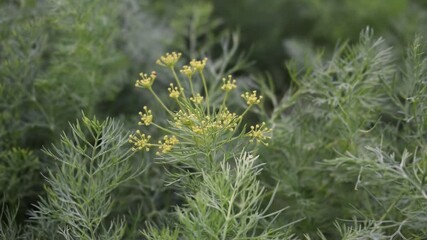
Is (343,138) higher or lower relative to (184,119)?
lower

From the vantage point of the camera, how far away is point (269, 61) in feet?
5.74

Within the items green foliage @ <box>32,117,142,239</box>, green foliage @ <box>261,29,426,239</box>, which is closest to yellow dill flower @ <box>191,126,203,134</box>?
green foliage @ <box>32,117,142,239</box>

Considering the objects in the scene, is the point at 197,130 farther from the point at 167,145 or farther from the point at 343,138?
the point at 343,138

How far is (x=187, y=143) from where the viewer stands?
83 cm

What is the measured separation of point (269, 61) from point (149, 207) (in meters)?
0.78

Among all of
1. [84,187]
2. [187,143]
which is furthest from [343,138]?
[84,187]

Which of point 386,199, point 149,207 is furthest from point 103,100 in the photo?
point 386,199

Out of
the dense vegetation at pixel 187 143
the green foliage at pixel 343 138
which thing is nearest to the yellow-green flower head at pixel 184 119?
the dense vegetation at pixel 187 143

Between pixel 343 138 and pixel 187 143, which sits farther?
pixel 343 138

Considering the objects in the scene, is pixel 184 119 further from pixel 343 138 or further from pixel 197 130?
pixel 343 138

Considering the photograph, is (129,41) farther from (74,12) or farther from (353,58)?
(353,58)

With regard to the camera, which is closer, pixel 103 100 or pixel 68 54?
pixel 68 54

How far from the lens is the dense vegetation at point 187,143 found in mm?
842

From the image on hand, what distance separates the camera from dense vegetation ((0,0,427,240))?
84 cm
